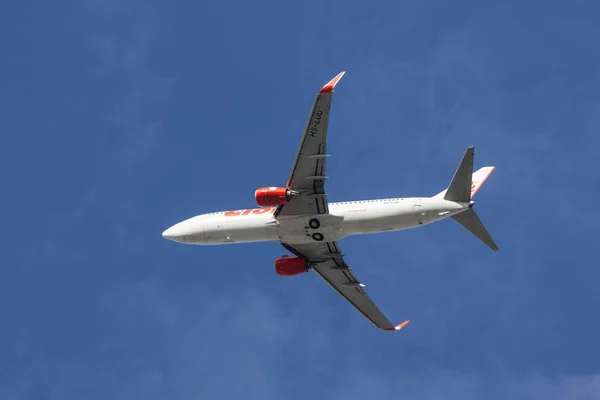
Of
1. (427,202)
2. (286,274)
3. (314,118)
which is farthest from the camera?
(286,274)

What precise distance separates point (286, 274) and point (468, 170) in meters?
18.2

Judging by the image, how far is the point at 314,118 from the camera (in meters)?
59.7

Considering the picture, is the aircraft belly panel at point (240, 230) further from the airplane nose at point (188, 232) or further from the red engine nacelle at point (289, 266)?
the red engine nacelle at point (289, 266)

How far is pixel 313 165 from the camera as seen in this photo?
207ft

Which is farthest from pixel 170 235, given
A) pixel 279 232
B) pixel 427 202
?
pixel 427 202

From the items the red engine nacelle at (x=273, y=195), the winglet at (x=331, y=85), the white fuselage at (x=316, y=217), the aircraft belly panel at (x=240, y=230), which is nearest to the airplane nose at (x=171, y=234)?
the white fuselage at (x=316, y=217)

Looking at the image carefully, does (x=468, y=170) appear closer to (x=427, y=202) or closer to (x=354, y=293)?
(x=427, y=202)

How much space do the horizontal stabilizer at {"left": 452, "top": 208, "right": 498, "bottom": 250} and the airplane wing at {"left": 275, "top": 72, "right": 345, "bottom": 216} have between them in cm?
946

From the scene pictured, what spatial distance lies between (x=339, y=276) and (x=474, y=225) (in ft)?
47.1

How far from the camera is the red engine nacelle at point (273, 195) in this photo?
65438 millimetres

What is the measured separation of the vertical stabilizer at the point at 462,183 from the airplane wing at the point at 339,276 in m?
12.2

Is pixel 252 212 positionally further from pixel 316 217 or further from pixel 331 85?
pixel 331 85

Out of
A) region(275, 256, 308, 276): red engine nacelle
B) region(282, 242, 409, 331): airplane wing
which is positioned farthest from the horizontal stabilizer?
region(275, 256, 308, 276): red engine nacelle

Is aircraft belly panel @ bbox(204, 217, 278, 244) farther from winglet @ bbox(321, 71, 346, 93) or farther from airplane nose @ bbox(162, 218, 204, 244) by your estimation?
winglet @ bbox(321, 71, 346, 93)
